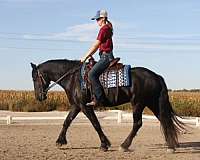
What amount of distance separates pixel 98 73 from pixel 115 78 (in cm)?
40

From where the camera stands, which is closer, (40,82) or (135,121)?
(135,121)

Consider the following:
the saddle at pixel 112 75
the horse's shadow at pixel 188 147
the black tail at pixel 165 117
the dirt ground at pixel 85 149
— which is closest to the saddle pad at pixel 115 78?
the saddle at pixel 112 75

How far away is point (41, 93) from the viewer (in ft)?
40.0

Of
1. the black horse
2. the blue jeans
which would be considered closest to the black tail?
the black horse

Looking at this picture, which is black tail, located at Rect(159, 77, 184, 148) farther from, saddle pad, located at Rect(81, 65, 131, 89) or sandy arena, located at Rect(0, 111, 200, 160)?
saddle pad, located at Rect(81, 65, 131, 89)

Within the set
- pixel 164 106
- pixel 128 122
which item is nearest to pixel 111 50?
pixel 164 106

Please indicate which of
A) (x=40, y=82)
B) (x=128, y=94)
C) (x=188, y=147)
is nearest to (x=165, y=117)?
(x=128, y=94)

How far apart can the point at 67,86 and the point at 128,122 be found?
454 inches

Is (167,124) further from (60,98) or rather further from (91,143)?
(60,98)

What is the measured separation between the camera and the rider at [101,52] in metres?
11.2

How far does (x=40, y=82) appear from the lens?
1220cm

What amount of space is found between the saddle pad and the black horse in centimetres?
12

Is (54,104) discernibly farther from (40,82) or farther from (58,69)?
(58,69)

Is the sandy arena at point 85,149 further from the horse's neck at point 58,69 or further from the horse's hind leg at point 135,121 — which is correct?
the horse's neck at point 58,69
